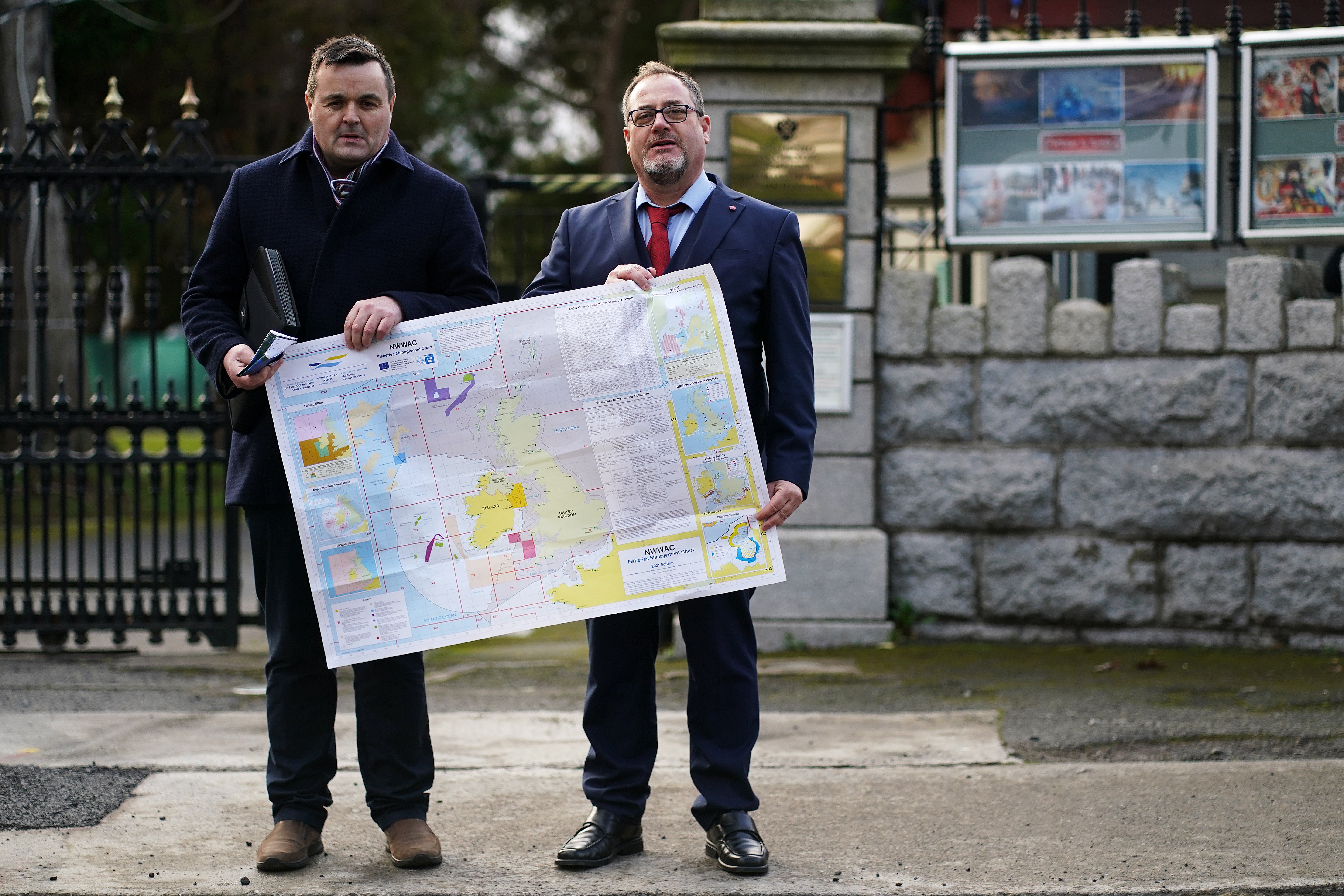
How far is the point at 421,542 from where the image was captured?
361cm

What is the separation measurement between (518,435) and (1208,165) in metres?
4.23

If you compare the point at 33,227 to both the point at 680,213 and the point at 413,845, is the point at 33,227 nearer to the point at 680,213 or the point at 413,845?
the point at 680,213

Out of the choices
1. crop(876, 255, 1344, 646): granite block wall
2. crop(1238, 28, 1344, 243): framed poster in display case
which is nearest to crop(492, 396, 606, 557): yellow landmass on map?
crop(876, 255, 1344, 646): granite block wall

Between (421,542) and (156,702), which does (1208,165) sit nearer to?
(421,542)

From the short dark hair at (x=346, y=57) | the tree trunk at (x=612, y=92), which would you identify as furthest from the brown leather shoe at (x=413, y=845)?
the tree trunk at (x=612, y=92)

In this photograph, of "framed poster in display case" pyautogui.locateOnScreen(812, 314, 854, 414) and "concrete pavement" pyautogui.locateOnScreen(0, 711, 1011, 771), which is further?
"framed poster in display case" pyautogui.locateOnScreen(812, 314, 854, 414)

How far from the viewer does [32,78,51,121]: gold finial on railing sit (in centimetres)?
659

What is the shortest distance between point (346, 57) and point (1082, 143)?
A: 414cm

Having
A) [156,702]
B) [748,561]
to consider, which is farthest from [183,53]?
[748,561]

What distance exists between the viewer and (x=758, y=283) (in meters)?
3.69

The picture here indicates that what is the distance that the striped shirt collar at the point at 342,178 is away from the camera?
363 centimetres

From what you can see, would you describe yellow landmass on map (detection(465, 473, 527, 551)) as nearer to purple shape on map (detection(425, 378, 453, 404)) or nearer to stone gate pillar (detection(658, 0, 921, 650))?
purple shape on map (detection(425, 378, 453, 404))

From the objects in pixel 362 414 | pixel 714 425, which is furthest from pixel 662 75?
pixel 362 414

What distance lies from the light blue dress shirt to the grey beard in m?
0.10
